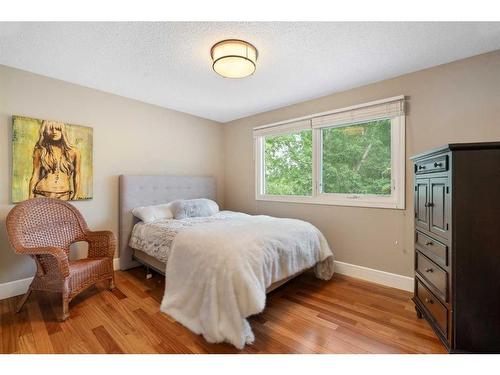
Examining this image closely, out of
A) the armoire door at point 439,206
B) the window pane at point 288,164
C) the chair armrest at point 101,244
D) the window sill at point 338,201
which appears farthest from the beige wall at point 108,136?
the armoire door at point 439,206

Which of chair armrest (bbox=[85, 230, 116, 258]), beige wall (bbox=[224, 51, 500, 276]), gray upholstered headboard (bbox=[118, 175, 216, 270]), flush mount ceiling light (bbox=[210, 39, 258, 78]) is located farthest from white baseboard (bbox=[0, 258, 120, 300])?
beige wall (bbox=[224, 51, 500, 276])

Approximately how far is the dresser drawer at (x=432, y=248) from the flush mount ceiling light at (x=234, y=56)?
1.93m

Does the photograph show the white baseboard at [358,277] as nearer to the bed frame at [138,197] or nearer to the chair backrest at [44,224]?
the bed frame at [138,197]

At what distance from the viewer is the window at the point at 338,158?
2.50 m

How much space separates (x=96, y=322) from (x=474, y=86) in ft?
12.7

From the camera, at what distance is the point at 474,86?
6.70ft

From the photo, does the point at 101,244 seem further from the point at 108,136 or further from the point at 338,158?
the point at 338,158

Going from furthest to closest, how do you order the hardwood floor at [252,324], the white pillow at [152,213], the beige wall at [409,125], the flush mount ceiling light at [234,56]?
the white pillow at [152,213], the beige wall at [409,125], the flush mount ceiling light at [234,56], the hardwood floor at [252,324]

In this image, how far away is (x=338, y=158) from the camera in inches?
117

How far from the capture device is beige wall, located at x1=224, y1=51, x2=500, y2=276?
202 cm

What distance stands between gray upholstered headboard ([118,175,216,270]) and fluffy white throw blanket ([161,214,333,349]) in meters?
1.28

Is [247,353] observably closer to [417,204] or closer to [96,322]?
[96,322]

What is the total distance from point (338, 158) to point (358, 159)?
0.81 feet

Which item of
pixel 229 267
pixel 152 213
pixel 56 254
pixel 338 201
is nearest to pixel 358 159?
pixel 338 201
